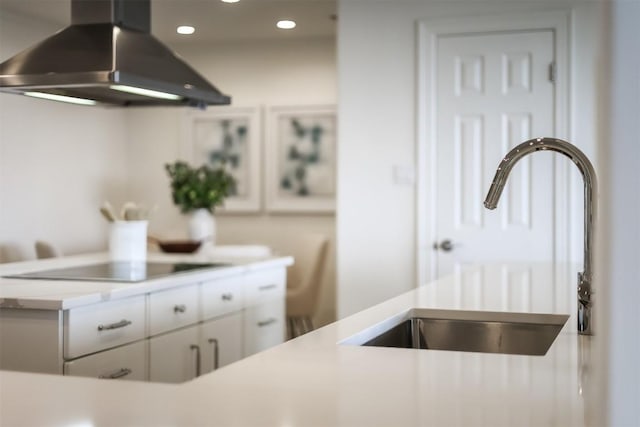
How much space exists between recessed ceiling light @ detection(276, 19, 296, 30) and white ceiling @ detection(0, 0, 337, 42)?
46mm

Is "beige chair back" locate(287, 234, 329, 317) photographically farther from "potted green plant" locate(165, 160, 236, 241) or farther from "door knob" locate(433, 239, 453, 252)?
"door knob" locate(433, 239, 453, 252)

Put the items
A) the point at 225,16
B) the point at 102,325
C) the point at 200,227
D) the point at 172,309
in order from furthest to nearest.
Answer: the point at 225,16 → the point at 200,227 → the point at 172,309 → the point at 102,325

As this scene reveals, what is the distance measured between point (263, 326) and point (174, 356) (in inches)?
34.9

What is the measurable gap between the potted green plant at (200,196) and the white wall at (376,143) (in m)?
0.77

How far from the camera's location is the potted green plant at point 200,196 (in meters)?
4.60

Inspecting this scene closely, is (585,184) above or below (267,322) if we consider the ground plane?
above

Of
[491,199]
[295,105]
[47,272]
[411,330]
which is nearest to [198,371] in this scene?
[47,272]

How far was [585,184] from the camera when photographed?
5.13 ft

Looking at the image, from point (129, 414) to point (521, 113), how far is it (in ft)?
12.5

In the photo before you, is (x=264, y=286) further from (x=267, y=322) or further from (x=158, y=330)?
(x=158, y=330)

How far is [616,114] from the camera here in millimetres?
390

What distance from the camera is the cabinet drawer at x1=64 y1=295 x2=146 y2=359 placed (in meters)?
2.42

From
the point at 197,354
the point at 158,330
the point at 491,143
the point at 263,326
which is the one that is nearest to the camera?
the point at 158,330

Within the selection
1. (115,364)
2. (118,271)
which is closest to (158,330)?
(115,364)
